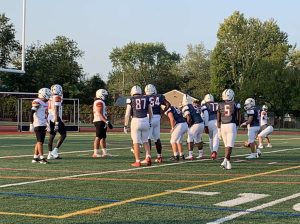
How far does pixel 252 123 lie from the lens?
17266 millimetres

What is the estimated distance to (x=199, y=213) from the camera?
24.6 ft

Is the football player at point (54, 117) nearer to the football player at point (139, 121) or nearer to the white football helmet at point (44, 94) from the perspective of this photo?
the white football helmet at point (44, 94)

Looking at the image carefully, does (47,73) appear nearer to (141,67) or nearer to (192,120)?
(141,67)

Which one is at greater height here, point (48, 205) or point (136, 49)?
point (136, 49)

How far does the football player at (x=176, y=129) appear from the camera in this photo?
50.7 ft

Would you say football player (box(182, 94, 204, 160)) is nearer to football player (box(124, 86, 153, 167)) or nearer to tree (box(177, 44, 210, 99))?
football player (box(124, 86, 153, 167))

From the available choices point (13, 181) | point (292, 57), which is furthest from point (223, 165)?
point (292, 57)

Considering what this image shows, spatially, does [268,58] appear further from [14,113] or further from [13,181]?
[13,181]

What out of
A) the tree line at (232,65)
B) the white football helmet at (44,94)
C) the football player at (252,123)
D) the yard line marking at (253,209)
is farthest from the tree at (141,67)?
the yard line marking at (253,209)

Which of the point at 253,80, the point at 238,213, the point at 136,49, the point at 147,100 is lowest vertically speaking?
the point at 238,213

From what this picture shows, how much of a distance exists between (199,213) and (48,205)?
2.17 meters

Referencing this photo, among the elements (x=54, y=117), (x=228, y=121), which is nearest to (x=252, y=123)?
(x=228, y=121)

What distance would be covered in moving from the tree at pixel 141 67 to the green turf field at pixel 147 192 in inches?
3415

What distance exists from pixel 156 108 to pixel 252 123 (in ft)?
12.3
